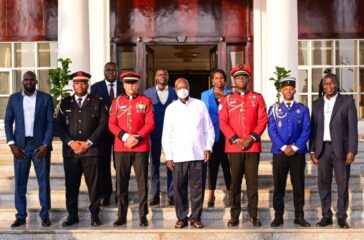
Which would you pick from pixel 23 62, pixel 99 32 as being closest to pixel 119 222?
pixel 99 32

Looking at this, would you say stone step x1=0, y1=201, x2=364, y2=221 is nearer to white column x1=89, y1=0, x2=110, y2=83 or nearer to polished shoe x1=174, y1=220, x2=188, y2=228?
polished shoe x1=174, y1=220, x2=188, y2=228

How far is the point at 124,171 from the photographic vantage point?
7.35 m

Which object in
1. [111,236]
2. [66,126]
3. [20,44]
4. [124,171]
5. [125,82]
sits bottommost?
[111,236]

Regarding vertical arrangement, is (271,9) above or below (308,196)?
above

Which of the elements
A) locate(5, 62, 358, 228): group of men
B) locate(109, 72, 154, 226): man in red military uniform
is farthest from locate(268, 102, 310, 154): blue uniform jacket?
locate(109, 72, 154, 226): man in red military uniform

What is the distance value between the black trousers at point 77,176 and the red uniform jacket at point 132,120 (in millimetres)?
366

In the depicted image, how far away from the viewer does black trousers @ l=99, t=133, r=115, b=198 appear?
7563 mm

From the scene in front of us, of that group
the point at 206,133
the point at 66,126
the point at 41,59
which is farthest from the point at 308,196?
the point at 41,59

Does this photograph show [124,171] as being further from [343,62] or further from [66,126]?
[343,62]

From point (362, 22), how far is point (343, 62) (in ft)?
2.93

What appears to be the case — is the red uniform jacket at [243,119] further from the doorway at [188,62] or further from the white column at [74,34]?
the doorway at [188,62]

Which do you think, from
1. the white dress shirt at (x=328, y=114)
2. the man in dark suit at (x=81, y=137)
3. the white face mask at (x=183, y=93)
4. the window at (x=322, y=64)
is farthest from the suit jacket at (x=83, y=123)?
the window at (x=322, y=64)

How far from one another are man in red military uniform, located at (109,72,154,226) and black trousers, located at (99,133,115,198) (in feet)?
0.83

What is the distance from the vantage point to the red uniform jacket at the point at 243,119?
23.7 feet
